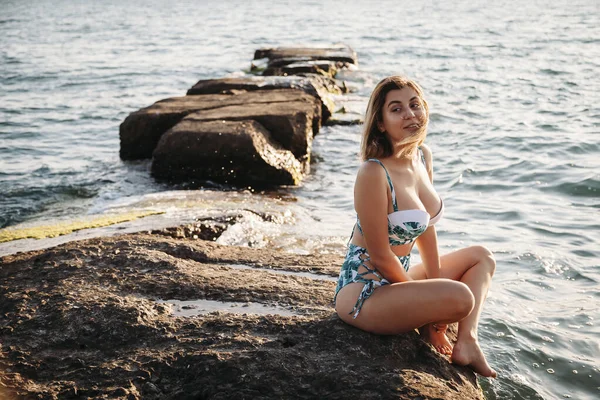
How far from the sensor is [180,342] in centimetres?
357

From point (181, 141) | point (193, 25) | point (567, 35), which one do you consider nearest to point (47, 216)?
point (181, 141)

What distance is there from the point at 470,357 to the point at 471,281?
1.57 feet

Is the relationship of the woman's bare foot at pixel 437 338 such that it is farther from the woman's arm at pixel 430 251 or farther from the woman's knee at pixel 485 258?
the woman's knee at pixel 485 258

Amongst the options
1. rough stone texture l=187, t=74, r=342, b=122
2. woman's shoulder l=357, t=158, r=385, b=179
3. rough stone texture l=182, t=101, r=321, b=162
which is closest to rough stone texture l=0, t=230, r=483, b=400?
woman's shoulder l=357, t=158, r=385, b=179

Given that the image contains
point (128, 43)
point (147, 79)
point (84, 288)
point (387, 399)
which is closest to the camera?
point (387, 399)

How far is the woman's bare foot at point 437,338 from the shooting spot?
375 cm

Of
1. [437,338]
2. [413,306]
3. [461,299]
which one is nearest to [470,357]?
[437,338]

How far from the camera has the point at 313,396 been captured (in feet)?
10.4

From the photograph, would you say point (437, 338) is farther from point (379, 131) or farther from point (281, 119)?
point (281, 119)

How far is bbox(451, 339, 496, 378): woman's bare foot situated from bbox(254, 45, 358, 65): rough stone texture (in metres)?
14.1

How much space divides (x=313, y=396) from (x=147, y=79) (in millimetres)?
16789

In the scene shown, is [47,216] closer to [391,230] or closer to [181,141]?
[181,141]

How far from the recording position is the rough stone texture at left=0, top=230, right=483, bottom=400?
3.24 m

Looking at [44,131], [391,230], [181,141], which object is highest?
[391,230]
